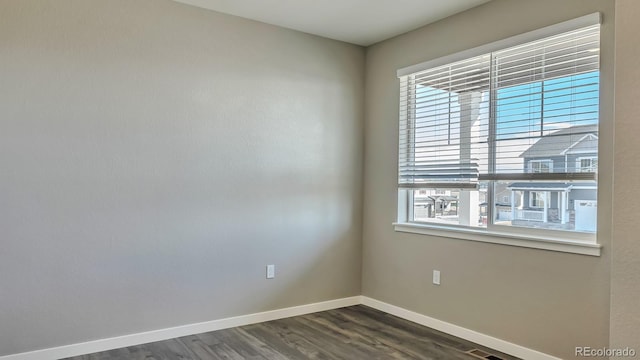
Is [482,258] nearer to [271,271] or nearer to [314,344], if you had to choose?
[314,344]

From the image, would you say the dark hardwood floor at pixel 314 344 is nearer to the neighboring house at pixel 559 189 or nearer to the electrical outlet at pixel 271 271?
the electrical outlet at pixel 271 271

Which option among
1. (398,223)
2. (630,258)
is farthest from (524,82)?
(630,258)

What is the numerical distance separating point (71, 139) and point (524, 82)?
3013mm

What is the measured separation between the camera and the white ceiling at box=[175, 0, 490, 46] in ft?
10.6

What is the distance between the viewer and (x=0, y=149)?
8.81ft

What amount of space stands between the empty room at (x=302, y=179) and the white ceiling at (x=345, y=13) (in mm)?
23

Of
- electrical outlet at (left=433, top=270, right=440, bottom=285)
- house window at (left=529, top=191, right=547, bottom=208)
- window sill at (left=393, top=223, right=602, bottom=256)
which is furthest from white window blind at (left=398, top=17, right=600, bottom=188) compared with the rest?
electrical outlet at (left=433, top=270, right=440, bottom=285)

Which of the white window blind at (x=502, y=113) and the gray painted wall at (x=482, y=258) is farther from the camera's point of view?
the white window blind at (x=502, y=113)

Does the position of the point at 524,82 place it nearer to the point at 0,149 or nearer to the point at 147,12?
the point at 147,12

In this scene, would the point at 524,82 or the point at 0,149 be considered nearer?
the point at 0,149

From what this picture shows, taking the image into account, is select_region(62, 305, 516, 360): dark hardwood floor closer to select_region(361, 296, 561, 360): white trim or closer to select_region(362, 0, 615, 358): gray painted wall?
select_region(361, 296, 561, 360): white trim

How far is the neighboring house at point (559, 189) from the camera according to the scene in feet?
8.73

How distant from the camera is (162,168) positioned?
322 cm

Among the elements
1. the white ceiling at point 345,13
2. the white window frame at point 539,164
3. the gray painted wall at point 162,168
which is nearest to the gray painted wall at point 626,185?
the white window frame at point 539,164
